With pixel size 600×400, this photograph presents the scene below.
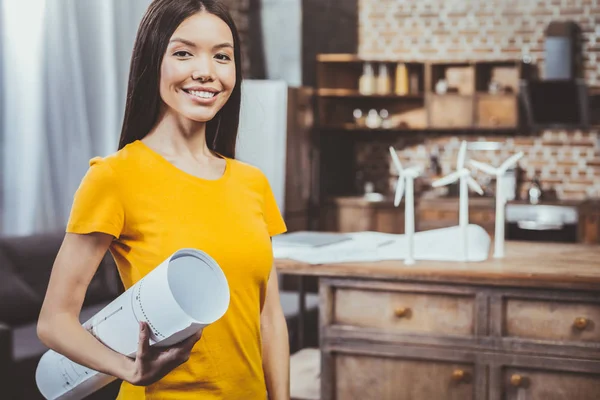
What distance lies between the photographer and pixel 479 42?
7039 millimetres

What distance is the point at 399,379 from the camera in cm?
265

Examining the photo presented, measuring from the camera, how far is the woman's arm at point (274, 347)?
160 cm

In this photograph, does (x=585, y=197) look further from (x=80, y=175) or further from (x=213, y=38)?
(x=213, y=38)

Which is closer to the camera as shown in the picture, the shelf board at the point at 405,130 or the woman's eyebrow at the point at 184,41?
the woman's eyebrow at the point at 184,41

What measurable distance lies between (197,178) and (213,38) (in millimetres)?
262

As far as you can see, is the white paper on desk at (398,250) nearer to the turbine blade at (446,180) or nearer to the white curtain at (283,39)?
the turbine blade at (446,180)

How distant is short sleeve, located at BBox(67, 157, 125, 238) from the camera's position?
1.29 meters

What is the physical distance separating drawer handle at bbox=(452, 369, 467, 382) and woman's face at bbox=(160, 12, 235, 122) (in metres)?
1.51

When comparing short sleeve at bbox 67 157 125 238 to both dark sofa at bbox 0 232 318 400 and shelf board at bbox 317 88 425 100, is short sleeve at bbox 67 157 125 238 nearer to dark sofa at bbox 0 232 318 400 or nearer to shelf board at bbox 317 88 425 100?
dark sofa at bbox 0 232 318 400

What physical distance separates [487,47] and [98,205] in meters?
6.24

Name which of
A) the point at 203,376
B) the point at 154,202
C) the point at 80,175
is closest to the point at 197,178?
the point at 154,202

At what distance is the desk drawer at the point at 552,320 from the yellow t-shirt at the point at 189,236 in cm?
126

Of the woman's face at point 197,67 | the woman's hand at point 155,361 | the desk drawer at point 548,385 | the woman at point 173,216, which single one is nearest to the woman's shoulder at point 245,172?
the woman at point 173,216

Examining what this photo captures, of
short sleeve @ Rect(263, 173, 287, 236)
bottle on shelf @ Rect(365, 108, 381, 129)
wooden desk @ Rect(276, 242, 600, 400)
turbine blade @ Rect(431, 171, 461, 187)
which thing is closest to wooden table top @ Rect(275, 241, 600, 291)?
wooden desk @ Rect(276, 242, 600, 400)
